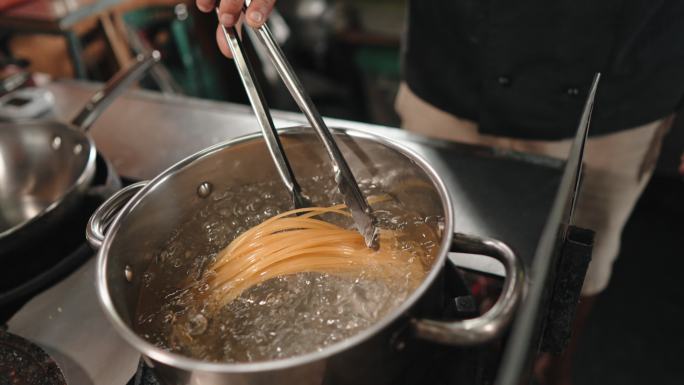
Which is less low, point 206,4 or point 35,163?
point 206,4

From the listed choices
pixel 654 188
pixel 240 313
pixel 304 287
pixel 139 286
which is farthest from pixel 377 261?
pixel 654 188

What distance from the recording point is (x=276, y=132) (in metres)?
0.82

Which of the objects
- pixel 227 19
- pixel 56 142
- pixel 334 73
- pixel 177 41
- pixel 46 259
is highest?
pixel 227 19

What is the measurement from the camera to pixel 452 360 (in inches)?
28.7

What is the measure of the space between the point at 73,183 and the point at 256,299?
59 cm

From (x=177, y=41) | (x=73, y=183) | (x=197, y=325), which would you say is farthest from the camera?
(x=177, y=41)

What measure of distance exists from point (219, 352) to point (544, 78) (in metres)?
1.04

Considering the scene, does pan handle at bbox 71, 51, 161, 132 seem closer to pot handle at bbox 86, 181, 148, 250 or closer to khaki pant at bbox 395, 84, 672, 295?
pot handle at bbox 86, 181, 148, 250

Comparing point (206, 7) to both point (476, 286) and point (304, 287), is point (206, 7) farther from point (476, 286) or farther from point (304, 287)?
point (476, 286)

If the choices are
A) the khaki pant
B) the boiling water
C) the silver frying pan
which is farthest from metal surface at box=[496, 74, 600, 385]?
the silver frying pan

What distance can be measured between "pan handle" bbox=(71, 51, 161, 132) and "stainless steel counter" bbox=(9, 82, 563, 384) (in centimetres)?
14

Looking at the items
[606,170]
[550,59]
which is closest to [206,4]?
[550,59]

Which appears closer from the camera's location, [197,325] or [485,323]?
[485,323]

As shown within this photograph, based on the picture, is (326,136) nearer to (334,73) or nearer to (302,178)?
(302,178)
